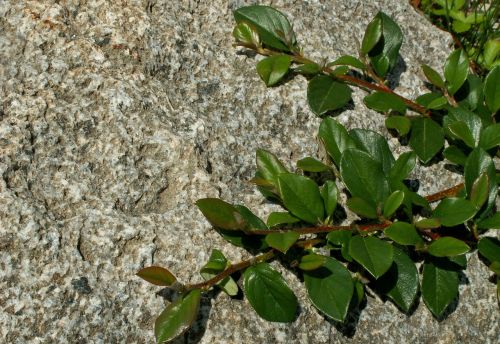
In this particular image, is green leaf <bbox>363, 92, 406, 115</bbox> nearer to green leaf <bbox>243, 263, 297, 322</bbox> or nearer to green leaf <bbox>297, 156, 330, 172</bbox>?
green leaf <bbox>297, 156, 330, 172</bbox>

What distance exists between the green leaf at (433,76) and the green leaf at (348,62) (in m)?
0.25

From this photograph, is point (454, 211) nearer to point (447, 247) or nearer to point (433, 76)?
point (447, 247)

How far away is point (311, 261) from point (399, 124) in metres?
0.72

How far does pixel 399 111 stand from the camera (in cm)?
246

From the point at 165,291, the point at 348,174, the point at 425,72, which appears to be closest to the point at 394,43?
the point at 425,72

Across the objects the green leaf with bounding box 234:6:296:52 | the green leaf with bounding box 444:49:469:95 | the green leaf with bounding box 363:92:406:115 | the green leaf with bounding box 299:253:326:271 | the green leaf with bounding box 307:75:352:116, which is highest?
the green leaf with bounding box 234:6:296:52

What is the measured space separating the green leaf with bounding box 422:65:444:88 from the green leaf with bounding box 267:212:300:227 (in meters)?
0.89

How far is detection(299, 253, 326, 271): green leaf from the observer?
6.31ft

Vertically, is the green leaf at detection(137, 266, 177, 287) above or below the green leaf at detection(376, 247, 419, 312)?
above

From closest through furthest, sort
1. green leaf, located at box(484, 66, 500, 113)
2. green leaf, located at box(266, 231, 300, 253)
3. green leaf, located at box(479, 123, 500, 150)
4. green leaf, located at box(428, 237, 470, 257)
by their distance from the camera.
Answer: green leaf, located at box(266, 231, 300, 253)
green leaf, located at box(428, 237, 470, 257)
green leaf, located at box(479, 123, 500, 150)
green leaf, located at box(484, 66, 500, 113)

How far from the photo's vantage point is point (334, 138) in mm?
2240

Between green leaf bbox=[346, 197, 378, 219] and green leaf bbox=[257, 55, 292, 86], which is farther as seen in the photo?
green leaf bbox=[257, 55, 292, 86]

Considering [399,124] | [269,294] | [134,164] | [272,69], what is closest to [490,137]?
[399,124]

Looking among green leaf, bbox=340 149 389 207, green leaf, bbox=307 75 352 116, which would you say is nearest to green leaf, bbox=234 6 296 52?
green leaf, bbox=307 75 352 116
